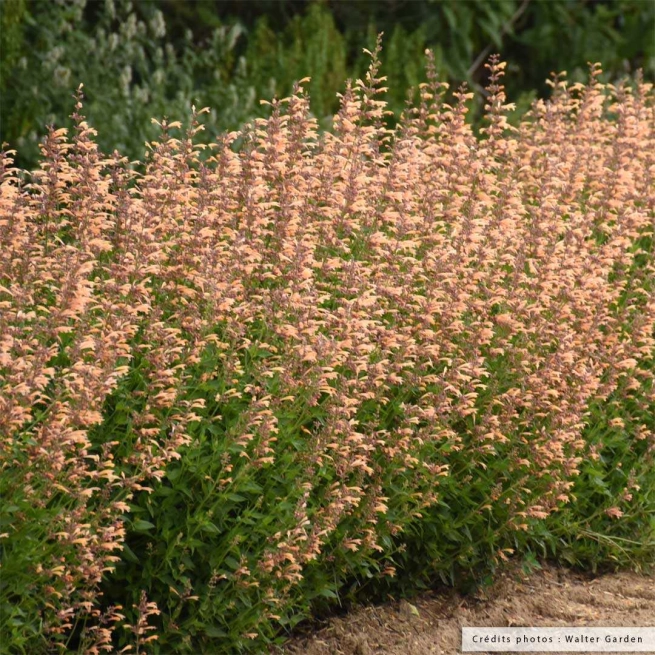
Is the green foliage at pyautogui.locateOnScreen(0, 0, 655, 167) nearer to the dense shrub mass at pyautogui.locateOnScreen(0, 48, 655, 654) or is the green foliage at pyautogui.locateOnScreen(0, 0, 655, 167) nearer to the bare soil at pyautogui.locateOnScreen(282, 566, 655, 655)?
the dense shrub mass at pyautogui.locateOnScreen(0, 48, 655, 654)

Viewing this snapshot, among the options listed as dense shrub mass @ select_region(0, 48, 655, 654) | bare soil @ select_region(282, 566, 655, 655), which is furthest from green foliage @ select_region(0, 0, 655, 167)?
bare soil @ select_region(282, 566, 655, 655)

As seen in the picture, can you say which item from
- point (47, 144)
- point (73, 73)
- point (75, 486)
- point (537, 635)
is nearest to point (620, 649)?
point (537, 635)

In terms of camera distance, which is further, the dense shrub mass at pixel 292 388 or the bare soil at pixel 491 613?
the bare soil at pixel 491 613

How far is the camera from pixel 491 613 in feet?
16.3

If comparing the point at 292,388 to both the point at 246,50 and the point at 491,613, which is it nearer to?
the point at 491,613

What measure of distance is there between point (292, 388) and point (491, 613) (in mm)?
1501

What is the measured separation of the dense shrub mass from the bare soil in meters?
0.12

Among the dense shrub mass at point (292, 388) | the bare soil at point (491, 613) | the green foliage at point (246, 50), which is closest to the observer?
the dense shrub mass at point (292, 388)

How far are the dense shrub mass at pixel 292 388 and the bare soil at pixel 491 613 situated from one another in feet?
0.39

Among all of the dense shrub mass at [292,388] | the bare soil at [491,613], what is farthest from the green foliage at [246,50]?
the bare soil at [491,613]

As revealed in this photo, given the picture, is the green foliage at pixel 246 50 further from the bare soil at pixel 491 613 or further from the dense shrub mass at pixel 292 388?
the bare soil at pixel 491 613

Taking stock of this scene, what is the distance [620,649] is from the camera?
4.90 m

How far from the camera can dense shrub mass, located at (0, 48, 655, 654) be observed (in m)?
3.65

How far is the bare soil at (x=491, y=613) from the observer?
4.59m
